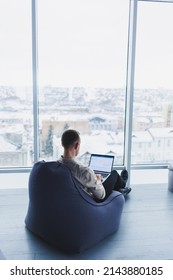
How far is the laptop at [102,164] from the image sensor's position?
3.28m

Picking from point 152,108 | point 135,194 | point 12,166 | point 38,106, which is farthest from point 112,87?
point 12,166

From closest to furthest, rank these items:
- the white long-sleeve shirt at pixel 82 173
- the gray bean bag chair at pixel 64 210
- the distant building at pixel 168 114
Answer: the gray bean bag chair at pixel 64 210 < the white long-sleeve shirt at pixel 82 173 < the distant building at pixel 168 114

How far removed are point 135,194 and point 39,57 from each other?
2299 millimetres

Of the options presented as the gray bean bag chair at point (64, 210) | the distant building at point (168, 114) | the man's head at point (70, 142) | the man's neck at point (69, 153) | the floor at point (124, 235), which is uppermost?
the distant building at point (168, 114)

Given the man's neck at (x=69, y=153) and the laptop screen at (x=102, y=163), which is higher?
the man's neck at (x=69, y=153)

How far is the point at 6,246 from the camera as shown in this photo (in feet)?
7.82

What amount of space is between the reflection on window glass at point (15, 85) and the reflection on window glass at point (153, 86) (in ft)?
5.14

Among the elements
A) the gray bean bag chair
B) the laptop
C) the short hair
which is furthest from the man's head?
the laptop

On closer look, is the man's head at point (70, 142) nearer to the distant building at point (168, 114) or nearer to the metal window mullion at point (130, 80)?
the metal window mullion at point (130, 80)

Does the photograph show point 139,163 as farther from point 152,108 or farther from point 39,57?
point 39,57

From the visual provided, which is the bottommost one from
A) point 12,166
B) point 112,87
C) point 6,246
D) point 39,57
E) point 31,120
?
point 6,246

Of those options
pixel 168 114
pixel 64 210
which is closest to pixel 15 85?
pixel 64 210

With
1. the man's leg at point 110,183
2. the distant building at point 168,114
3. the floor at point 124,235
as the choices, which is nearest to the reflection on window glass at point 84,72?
the distant building at point 168,114

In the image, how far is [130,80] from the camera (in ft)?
12.1
